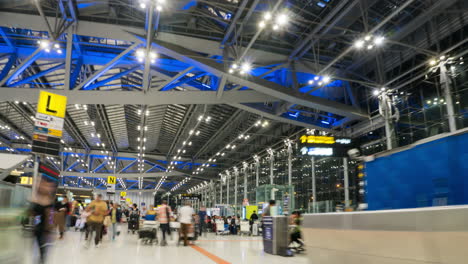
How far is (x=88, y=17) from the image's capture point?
38.9 feet

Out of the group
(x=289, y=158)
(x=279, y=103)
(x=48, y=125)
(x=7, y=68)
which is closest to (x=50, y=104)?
(x=48, y=125)

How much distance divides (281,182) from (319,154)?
1662cm

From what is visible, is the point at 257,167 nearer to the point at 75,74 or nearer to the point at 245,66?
the point at 245,66

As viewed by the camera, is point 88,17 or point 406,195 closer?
point 406,195

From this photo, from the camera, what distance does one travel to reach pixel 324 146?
14.0 m

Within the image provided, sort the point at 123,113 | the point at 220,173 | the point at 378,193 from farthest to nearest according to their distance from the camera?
the point at 220,173 < the point at 123,113 < the point at 378,193

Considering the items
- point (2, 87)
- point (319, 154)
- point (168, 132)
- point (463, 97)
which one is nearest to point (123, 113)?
point (168, 132)

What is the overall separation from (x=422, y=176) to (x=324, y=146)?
11009 millimetres

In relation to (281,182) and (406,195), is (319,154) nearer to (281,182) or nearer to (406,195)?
(406,195)

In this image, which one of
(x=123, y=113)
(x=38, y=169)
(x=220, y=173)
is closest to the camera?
(x=38, y=169)

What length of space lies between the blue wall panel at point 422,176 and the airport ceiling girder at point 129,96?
11.7m

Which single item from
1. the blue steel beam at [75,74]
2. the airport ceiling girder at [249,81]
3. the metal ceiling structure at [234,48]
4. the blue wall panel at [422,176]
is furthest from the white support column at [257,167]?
the blue wall panel at [422,176]

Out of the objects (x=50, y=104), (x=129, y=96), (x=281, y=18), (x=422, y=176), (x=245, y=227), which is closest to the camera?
(x=422, y=176)

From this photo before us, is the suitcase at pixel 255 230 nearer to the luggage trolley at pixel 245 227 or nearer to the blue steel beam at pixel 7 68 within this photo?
the luggage trolley at pixel 245 227
